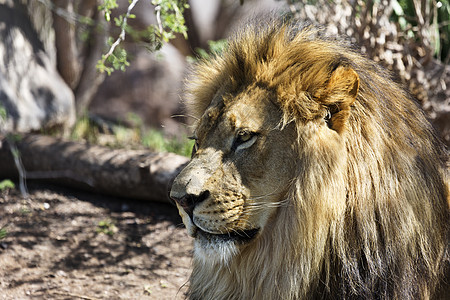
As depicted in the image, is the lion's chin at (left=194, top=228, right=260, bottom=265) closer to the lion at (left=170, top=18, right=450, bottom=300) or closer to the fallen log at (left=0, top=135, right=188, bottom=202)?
the lion at (left=170, top=18, right=450, bottom=300)

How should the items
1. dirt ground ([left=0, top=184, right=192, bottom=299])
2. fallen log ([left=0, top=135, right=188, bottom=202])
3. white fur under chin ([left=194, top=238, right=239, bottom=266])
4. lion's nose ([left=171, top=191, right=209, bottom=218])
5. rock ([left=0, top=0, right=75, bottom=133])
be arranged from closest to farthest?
lion's nose ([left=171, top=191, right=209, bottom=218])
white fur under chin ([left=194, top=238, right=239, bottom=266])
dirt ground ([left=0, top=184, right=192, bottom=299])
fallen log ([left=0, top=135, right=188, bottom=202])
rock ([left=0, top=0, right=75, bottom=133])

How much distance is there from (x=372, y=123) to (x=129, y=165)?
3.01 meters

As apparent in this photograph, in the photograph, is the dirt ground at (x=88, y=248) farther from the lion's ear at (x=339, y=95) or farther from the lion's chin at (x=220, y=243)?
the lion's ear at (x=339, y=95)

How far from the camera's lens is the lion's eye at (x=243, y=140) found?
2.47m

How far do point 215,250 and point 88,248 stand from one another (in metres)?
2.22

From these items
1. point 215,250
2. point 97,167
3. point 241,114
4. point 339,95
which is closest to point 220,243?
point 215,250

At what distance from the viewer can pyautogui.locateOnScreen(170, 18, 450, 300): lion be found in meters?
2.38

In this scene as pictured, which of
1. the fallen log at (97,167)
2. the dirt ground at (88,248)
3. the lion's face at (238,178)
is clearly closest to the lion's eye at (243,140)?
the lion's face at (238,178)

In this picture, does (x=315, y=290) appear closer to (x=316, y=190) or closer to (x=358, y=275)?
(x=358, y=275)

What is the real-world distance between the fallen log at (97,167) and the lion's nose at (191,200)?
2.56 metres

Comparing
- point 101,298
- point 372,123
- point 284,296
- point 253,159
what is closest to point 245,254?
point 284,296

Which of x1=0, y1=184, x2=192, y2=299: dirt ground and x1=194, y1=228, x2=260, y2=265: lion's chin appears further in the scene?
x1=0, y1=184, x2=192, y2=299: dirt ground

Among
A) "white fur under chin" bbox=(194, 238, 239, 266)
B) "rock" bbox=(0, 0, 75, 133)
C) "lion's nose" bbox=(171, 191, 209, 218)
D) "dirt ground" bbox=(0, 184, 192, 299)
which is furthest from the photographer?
"rock" bbox=(0, 0, 75, 133)

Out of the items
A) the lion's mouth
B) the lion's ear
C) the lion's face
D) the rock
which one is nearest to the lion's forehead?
the lion's face
